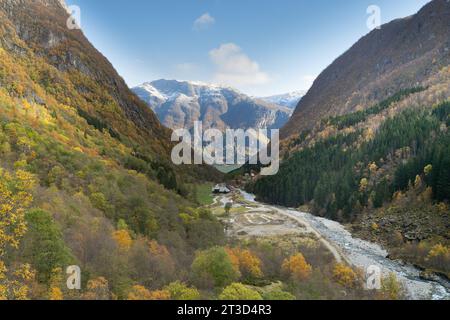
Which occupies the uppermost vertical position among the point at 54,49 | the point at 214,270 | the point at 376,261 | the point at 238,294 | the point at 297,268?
the point at 54,49

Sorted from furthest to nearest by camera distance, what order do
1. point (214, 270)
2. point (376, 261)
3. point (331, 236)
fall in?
point (331, 236) → point (376, 261) → point (214, 270)

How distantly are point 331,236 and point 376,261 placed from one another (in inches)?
861

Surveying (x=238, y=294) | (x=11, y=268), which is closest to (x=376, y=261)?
(x=238, y=294)

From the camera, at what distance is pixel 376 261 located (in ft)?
226

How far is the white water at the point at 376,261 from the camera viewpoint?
5287cm

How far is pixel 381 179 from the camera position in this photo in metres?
118

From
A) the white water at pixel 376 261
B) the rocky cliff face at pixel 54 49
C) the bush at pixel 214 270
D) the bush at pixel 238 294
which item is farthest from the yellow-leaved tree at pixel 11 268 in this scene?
the rocky cliff face at pixel 54 49

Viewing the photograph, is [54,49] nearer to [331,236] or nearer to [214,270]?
[331,236]

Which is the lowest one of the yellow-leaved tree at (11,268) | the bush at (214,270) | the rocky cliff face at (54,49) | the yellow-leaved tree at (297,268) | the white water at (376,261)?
the white water at (376,261)

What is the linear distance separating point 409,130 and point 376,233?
6040cm

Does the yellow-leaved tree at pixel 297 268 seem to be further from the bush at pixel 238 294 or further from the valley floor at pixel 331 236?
the bush at pixel 238 294

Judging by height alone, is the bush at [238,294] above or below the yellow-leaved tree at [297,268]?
above

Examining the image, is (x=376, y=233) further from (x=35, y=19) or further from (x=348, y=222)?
(x=35, y=19)

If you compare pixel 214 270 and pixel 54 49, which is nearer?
pixel 214 270
